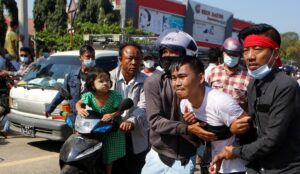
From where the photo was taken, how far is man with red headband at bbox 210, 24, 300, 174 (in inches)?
86.8

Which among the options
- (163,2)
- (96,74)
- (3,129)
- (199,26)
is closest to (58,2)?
(163,2)

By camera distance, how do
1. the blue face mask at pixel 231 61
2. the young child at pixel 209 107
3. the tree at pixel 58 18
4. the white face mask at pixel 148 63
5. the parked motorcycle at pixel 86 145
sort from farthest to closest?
the tree at pixel 58 18 → the white face mask at pixel 148 63 → the blue face mask at pixel 231 61 → the parked motorcycle at pixel 86 145 → the young child at pixel 209 107

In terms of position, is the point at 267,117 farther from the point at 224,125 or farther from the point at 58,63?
the point at 58,63

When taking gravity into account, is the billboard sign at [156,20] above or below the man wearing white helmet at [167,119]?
above

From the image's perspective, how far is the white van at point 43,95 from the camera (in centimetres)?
615

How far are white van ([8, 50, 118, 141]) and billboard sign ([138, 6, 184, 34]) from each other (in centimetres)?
1768

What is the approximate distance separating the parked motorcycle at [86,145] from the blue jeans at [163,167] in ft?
2.48

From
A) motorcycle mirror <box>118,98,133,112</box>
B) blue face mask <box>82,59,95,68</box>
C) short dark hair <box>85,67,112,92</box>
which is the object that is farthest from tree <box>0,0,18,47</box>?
motorcycle mirror <box>118,98,133,112</box>

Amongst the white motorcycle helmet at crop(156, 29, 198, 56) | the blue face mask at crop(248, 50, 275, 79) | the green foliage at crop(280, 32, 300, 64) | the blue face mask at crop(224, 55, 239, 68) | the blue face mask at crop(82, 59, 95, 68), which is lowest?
the green foliage at crop(280, 32, 300, 64)

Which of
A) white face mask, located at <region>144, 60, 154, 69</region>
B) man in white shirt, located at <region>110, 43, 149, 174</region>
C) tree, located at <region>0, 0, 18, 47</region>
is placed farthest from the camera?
tree, located at <region>0, 0, 18, 47</region>

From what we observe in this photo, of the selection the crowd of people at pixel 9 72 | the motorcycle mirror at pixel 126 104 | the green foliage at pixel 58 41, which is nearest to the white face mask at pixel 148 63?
the crowd of people at pixel 9 72

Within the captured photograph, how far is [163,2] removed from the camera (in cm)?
2669

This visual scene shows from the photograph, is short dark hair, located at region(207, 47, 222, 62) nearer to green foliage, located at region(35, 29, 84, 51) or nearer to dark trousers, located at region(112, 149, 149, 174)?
dark trousers, located at region(112, 149, 149, 174)

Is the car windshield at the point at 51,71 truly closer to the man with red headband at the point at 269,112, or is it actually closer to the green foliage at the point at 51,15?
the man with red headband at the point at 269,112
